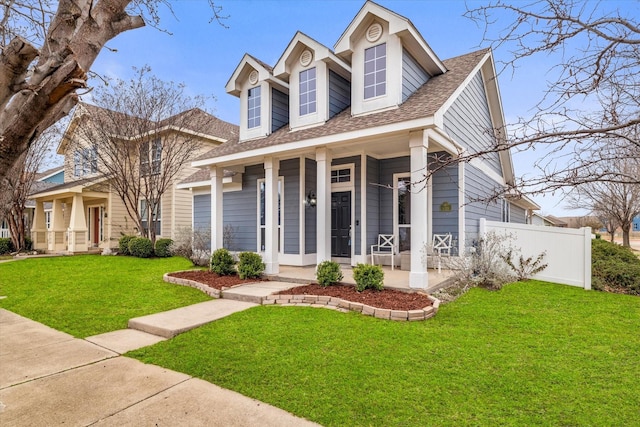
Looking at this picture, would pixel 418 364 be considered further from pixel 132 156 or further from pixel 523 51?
pixel 132 156

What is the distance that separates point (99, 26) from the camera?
92.0 inches

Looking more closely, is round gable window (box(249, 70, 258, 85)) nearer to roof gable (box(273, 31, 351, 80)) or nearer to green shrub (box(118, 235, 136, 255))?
roof gable (box(273, 31, 351, 80))

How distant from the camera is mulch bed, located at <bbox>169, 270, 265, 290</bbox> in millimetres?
7630

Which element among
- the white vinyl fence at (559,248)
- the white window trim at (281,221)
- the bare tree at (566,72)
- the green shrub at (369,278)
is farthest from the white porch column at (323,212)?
the bare tree at (566,72)

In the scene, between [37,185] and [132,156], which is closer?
[132,156]

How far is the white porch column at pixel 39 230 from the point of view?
18641 millimetres

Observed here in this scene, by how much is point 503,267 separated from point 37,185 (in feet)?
90.4

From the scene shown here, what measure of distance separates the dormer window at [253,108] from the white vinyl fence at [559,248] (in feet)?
23.7

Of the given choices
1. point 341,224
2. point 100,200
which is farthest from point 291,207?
point 100,200

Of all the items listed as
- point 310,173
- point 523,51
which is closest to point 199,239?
point 310,173

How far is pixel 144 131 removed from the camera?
14.6 m

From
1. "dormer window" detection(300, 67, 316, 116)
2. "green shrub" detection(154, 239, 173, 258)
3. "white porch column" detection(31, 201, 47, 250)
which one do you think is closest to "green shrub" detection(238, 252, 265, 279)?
"dormer window" detection(300, 67, 316, 116)

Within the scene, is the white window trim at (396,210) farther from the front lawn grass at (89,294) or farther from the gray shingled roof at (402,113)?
the front lawn grass at (89,294)

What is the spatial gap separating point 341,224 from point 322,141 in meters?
3.20
